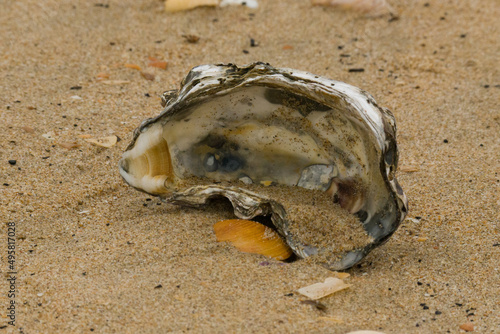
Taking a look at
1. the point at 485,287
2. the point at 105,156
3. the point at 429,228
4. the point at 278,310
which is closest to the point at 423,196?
the point at 429,228

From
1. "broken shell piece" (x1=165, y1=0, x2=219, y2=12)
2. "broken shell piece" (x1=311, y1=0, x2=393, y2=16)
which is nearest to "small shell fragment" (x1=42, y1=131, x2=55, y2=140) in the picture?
"broken shell piece" (x1=165, y1=0, x2=219, y2=12)

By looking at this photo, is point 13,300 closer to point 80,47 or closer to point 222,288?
point 222,288

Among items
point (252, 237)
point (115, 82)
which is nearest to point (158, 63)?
point (115, 82)

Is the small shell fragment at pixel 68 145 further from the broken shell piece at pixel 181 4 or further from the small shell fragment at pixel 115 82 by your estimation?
the broken shell piece at pixel 181 4

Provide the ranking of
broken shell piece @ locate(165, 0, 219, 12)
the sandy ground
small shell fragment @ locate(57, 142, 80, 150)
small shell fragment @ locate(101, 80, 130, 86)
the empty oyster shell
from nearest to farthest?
the sandy ground, the empty oyster shell, small shell fragment @ locate(57, 142, 80, 150), small shell fragment @ locate(101, 80, 130, 86), broken shell piece @ locate(165, 0, 219, 12)

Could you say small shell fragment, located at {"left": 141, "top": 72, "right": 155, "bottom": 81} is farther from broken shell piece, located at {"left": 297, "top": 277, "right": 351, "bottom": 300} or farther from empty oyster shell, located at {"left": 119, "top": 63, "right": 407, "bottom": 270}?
broken shell piece, located at {"left": 297, "top": 277, "right": 351, "bottom": 300}

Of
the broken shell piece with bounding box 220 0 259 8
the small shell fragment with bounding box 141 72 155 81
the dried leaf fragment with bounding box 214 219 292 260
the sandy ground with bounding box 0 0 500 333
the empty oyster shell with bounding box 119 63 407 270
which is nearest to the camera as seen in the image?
the sandy ground with bounding box 0 0 500 333
